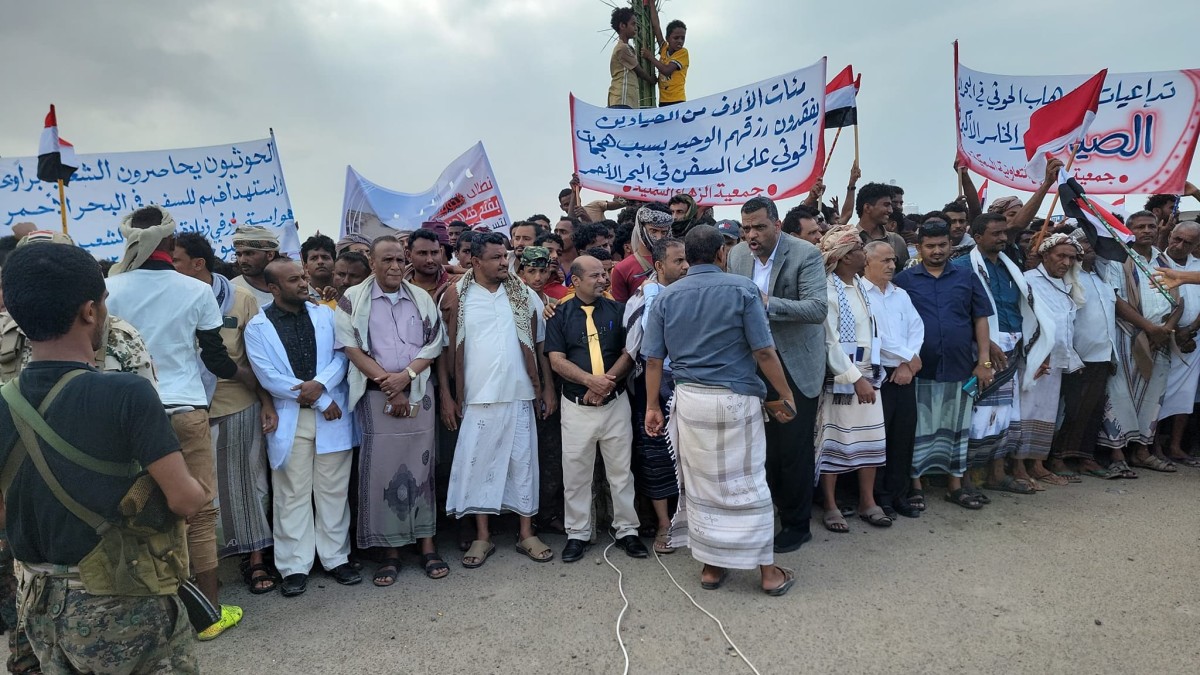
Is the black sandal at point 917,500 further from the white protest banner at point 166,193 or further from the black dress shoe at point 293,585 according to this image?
the white protest banner at point 166,193

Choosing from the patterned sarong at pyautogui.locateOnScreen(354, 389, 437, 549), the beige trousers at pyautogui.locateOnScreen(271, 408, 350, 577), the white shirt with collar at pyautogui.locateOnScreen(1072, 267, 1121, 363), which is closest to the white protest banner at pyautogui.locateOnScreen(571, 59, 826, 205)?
the white shirt with collar at pyautogui.locateOnScreen(1072, 267, 1121, 363)

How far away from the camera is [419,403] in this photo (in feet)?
13.1

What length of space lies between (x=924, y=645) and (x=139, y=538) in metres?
3.12

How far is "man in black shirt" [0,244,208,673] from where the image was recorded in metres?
1.70

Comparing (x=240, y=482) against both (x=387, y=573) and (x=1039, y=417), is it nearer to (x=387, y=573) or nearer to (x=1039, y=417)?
(x=387, y=573)

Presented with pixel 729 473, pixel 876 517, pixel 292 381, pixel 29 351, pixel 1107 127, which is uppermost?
pixel 1107 127

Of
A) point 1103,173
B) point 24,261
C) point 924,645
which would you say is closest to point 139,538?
point 24,261

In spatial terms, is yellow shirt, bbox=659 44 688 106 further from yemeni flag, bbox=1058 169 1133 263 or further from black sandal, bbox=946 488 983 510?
black sandal, bbox=946 488 983 510

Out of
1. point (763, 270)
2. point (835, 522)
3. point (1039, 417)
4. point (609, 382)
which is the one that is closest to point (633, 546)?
point (609, 382)

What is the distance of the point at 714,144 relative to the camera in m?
6.89

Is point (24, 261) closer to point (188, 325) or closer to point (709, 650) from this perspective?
point (188, 325)

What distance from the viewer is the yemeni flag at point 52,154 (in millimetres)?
5109

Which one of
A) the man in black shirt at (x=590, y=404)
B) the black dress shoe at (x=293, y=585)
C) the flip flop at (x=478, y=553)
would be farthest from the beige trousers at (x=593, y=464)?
the black dress shoe at (x=293, y=585)

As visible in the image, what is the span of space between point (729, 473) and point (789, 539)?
3.19 ft
